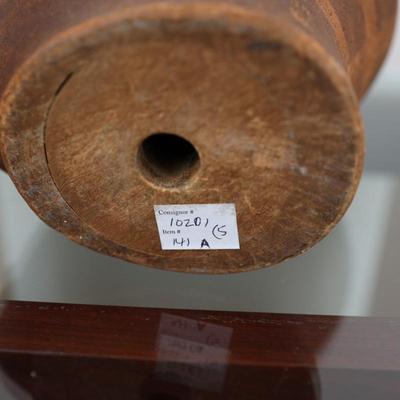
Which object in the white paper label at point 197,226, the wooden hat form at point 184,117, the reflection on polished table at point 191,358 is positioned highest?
the wooden hat form at point 184,117

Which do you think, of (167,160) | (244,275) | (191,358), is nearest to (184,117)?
(167,160)

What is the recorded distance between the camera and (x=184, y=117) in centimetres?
78

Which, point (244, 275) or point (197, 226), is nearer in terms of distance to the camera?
point (197, 226)

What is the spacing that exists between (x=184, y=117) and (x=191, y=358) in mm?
395

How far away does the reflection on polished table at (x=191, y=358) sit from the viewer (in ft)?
3.16

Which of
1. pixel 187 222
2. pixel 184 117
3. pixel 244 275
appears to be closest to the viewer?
pixel 184 117

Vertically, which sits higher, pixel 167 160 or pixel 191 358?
pixel 167 160

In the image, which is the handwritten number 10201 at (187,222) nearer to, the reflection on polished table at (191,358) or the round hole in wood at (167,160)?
the round hole in wood at (167,160)

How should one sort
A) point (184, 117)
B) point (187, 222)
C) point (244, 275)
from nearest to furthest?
point (184, 117), point (187, 222), point (244, 275)

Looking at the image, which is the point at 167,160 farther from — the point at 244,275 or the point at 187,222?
the point at 244,275

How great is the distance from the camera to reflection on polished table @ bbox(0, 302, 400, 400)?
0.96 m

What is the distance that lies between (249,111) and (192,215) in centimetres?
21

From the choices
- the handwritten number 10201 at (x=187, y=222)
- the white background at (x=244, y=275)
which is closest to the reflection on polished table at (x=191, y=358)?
the white background at (x=244, y=275)

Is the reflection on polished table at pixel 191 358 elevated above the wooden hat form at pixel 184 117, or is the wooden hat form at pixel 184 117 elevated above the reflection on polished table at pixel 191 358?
the wooden hat form at pixel 184 117
